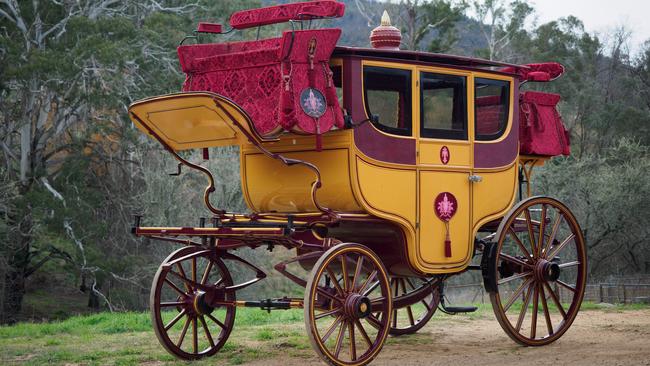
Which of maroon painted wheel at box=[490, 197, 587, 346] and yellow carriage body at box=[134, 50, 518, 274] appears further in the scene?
maroon painted wheel at box=[490, 197, 587, 346]

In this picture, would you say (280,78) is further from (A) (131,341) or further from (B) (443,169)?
(A) (131,341)

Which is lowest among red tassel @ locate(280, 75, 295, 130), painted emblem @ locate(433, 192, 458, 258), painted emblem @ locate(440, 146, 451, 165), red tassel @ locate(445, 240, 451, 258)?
red tassel @ locate(445, 240, 451, 258)

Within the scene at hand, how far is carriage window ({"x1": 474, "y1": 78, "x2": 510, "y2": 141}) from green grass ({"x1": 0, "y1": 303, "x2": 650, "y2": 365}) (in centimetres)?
200

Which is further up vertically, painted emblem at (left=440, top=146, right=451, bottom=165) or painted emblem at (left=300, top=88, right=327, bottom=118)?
painted emblem at (left=300, top=88, right=327, bottom=118)

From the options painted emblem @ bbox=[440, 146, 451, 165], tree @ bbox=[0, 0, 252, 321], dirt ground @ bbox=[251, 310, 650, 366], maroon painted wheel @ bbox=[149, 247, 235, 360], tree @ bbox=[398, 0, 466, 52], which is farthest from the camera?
tree @ bbox=[398, 0, 466, 52]

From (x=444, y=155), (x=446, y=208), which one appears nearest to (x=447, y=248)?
(x=446, y=208)

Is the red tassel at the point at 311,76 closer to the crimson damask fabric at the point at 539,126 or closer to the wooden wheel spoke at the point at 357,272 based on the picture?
the wooden wheel spoke at the point at 357,272

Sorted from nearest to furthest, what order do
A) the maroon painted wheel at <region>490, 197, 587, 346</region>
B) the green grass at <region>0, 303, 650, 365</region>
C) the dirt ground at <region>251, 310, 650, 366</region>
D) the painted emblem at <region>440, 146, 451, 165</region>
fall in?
the dirt ground at <region>251, 310, 650, 366</region> < the green grass at <region>0, 303, 650, 365</region> < the painted emblem at <region>440, 146, 451, 165</region> < the maroon painted wheel at <region>490, 197, 587, 346</region>

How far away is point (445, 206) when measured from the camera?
7.74m

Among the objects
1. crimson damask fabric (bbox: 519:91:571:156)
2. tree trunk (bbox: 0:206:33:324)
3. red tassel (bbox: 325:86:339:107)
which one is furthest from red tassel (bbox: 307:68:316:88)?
tree trunk (bbox: 0:206:33:324)

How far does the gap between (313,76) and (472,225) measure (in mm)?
2099

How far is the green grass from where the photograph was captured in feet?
24.5

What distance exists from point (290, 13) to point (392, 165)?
4.57 ft

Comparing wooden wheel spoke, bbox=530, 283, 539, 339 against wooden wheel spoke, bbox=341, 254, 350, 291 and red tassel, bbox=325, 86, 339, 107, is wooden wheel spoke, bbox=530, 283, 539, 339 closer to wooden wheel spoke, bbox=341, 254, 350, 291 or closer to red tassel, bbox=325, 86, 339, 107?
wooden wheel spoke, bbox=341, 254, 350, 291
